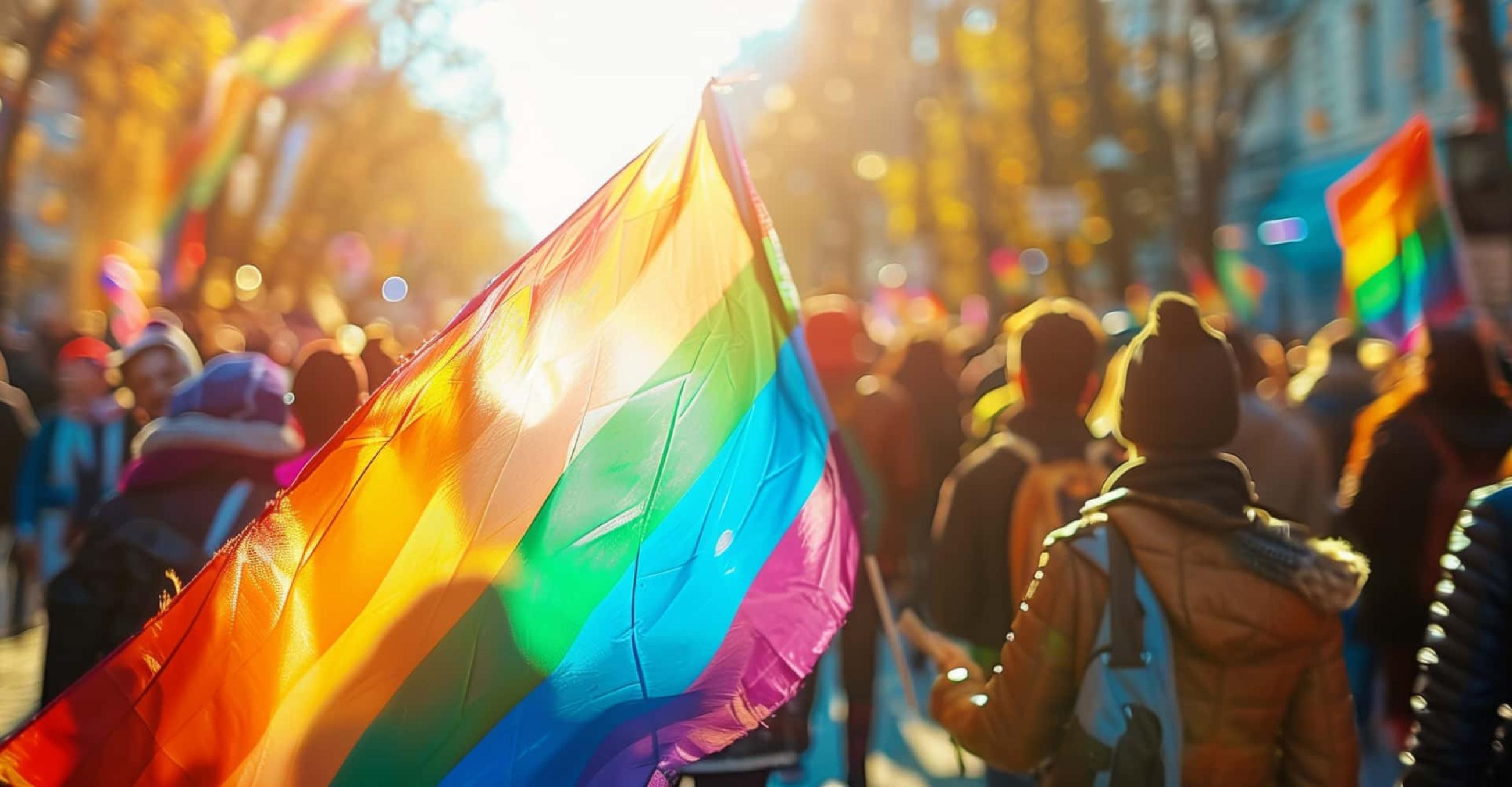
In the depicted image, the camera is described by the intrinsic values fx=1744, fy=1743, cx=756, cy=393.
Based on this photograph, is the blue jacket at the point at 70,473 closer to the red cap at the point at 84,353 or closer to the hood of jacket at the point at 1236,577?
the red cap at the point at 84,353

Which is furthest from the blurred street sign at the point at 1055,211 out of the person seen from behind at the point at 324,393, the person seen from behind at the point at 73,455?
the person seen from behind at the point at 324,393

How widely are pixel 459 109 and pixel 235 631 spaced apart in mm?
38029

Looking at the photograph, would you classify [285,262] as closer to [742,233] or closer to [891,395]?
[891,395]

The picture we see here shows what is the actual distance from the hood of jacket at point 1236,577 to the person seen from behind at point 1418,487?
115 inches

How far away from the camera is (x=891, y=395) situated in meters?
7.87

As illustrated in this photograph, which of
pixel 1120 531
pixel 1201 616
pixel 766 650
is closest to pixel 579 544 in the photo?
pixel 766 650

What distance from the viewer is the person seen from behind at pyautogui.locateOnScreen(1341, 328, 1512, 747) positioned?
5.96 m

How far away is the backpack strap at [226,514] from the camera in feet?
15.2

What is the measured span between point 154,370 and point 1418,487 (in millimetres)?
4636

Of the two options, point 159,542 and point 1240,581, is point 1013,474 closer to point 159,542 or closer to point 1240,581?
point 1240,581

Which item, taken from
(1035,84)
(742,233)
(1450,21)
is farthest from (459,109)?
(742,233)

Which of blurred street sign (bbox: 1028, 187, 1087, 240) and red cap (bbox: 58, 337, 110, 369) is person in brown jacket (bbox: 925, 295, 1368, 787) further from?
blurred street sign (bbox: 1028, 187, 1087, 240)

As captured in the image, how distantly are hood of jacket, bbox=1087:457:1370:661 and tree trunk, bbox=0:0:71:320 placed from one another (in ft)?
48.9

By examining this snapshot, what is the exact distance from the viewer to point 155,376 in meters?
6.50
